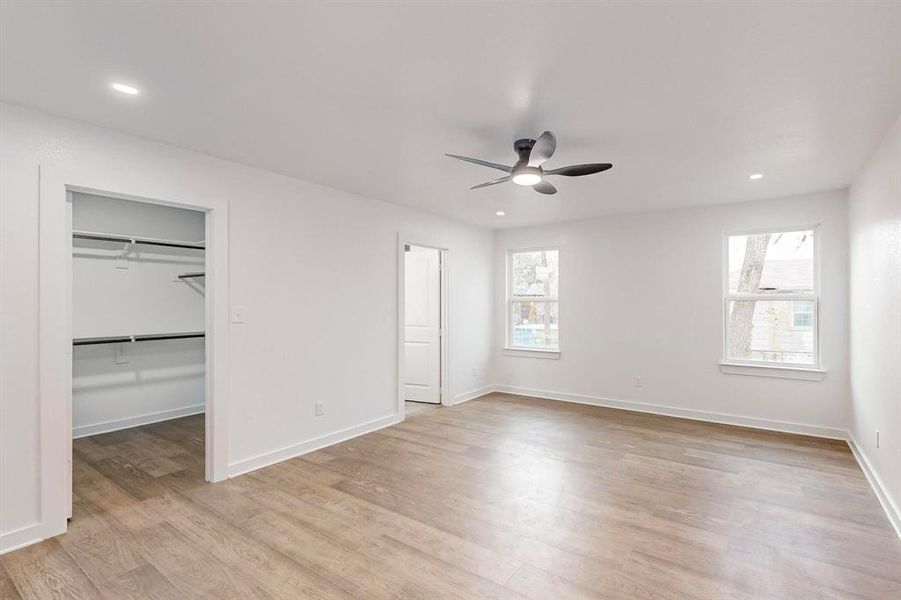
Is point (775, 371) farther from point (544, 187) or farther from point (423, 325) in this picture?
point (423, 325)

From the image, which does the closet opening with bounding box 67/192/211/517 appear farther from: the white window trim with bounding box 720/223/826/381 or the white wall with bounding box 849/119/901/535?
Answer: the white window trim with bounding box 720/223/826/381

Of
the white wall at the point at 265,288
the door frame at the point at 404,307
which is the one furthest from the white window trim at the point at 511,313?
the door frame at the point at 404,307

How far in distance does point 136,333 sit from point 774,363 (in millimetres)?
7032


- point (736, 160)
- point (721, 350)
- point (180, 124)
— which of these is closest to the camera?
point (180, 124)

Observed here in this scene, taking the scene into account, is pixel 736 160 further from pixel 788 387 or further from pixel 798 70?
pixel 788 387

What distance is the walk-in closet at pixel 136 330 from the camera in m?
4.52

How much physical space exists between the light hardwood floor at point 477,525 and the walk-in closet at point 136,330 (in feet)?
1.25

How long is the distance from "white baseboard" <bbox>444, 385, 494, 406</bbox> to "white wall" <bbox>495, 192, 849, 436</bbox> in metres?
0.30

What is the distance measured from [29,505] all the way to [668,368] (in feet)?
19.1

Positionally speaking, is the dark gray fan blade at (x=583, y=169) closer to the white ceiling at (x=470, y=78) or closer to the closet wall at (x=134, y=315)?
the white ceiling at (x=470, y=78)

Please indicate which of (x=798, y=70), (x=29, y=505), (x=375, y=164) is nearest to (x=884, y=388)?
(x=798, y=70)

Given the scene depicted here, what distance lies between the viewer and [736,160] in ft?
11.5

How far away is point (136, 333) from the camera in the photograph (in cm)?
499

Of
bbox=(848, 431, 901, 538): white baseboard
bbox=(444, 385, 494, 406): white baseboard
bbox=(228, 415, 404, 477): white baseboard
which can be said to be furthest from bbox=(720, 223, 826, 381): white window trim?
bbox=(228, 415, 404, 477): white baseboard
